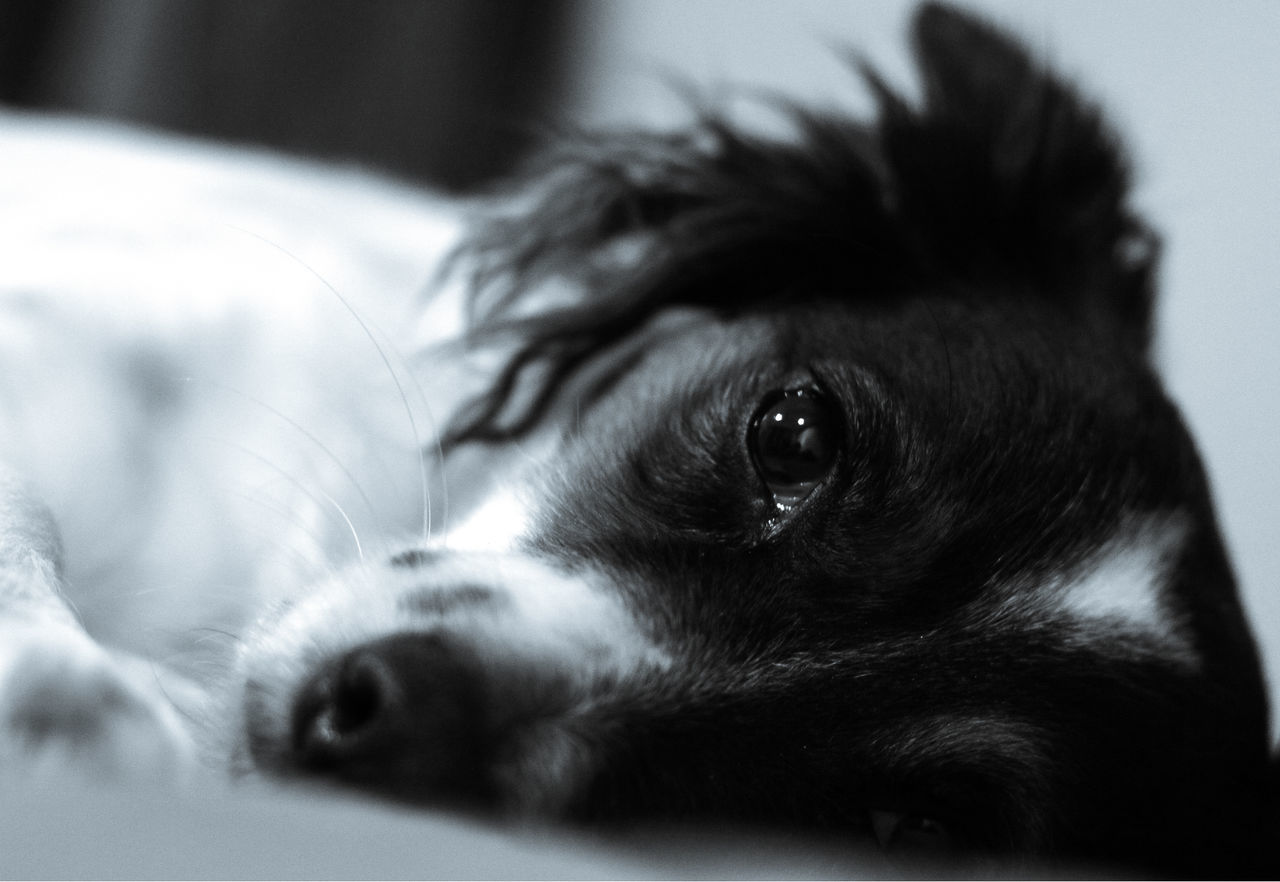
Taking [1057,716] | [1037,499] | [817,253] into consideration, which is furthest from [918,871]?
[817,253]

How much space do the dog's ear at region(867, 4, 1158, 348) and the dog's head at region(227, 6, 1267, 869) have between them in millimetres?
39

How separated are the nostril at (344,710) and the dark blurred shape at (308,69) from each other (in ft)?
8.06

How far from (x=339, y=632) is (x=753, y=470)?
1.55 feet

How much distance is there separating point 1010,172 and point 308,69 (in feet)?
7.78

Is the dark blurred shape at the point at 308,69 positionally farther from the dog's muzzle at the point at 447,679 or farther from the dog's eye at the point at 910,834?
the dog's eye at the point at 910,834

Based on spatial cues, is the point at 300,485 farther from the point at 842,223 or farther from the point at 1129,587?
the point at 1129,587

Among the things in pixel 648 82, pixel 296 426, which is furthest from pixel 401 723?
pixel 648 82

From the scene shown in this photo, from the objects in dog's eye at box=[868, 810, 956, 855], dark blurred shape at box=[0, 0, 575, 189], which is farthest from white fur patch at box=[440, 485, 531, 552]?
dark blurred shape at box=[0, 0, 575, 189]

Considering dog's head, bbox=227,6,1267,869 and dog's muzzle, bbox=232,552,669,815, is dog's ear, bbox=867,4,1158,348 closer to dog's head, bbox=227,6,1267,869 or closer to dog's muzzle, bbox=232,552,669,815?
dog's head, bbox=227,6,1267,869

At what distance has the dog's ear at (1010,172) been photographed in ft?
5.76

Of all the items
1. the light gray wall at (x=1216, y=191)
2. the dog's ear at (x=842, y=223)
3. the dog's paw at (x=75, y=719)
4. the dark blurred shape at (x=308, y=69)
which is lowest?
the dog's paw at (x=75, y=719)

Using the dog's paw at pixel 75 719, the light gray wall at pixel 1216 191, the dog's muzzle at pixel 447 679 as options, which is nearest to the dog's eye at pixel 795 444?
the dog's muzzle at pixel 447 679

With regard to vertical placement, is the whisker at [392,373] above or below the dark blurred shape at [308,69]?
below

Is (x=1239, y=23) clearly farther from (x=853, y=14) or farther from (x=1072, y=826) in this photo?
(x=1072, y=826)
